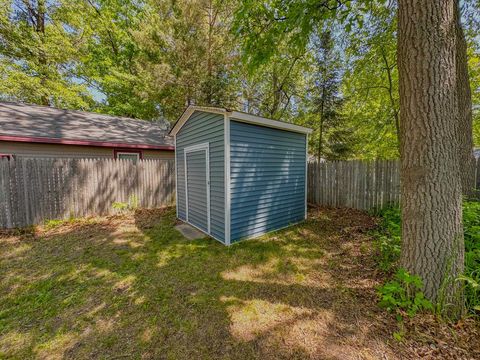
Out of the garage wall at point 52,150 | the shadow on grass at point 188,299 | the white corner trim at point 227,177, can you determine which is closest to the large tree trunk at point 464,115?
the shadow on grass at point 188,299

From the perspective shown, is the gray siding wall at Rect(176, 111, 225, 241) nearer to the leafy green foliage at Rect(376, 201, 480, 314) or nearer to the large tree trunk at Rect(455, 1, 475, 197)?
the leafy green foliage at Rect(376, 201, 480, 314)

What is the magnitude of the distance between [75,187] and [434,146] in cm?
804

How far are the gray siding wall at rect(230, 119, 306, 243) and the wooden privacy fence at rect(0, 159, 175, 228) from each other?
455 cm

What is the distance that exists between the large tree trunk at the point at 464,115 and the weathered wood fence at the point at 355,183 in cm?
44

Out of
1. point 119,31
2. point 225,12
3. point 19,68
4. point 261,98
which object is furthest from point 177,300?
point 119,31

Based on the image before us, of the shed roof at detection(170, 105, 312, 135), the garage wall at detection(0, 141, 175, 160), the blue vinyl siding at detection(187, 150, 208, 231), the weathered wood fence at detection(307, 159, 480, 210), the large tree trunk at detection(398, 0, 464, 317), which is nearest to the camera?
the large tree trunk at detection(398, 0, 464, 317)

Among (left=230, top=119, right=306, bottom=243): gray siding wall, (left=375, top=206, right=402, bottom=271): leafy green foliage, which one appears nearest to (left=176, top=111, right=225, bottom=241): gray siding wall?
(left=230, top=119, right=306, bottom=243): gray siding wall

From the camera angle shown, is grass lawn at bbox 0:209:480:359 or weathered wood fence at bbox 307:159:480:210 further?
weathered wood fence at bbox 307:159:480:210

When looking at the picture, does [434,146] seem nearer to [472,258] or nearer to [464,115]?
[472,258]

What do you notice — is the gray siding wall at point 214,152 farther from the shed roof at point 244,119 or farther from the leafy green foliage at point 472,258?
the leafy green foliage at point 472,258

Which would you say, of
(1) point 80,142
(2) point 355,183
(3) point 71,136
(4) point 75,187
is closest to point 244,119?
(2) point 355,183

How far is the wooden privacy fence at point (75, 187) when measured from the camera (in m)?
5.19

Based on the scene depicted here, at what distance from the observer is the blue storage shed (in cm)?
430

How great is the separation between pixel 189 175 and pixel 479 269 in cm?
546
